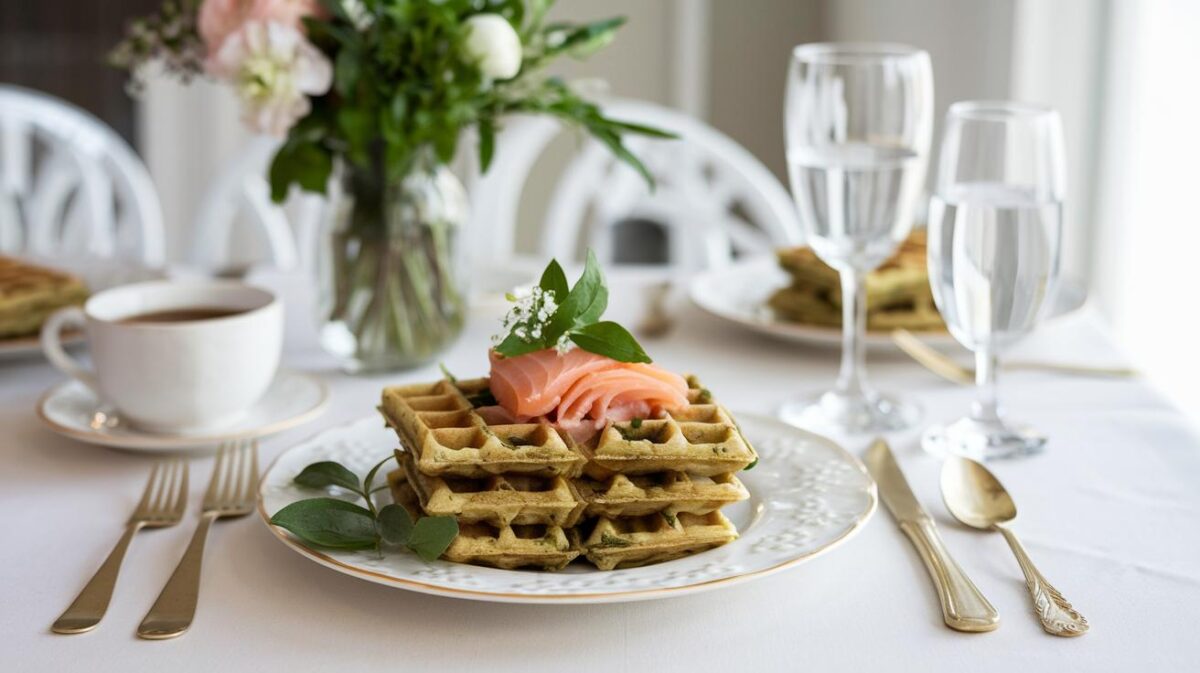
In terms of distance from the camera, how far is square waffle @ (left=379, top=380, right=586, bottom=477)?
79 cm

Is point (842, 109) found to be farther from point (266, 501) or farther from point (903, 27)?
point (903, 27)

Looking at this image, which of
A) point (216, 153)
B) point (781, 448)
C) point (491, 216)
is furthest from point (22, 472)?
point (216, 153)

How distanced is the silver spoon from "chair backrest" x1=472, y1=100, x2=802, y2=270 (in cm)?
119

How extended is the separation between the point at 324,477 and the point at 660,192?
1.42m

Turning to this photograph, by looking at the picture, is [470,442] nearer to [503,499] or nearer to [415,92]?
[503,499]

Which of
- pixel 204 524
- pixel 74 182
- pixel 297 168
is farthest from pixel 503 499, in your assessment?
pixel 74 182

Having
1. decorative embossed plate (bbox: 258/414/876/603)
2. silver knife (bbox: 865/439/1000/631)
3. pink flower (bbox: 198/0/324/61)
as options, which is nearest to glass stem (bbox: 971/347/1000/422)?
silver knife (bbox: 865/439/1000/631)

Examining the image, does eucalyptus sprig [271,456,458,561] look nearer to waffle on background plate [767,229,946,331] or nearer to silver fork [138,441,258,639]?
silver fork [138,441,258,639]

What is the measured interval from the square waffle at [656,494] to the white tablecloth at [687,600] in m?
0.06

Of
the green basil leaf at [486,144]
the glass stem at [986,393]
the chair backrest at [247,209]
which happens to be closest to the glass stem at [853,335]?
the glass stem at [986,393]

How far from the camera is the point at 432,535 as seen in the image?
2.52 feet

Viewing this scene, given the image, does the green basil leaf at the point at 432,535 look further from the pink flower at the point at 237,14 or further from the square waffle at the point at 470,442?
the pink flower at the point at 237,14

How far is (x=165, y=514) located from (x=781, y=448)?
1.57 feet

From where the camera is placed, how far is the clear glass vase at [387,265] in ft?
4.27
